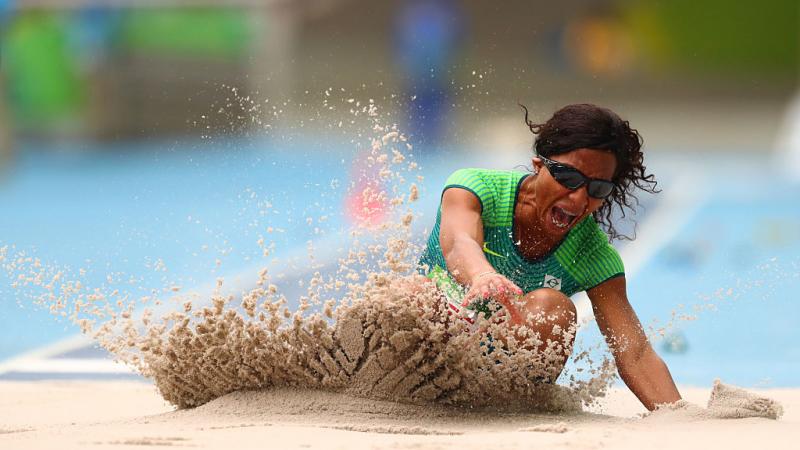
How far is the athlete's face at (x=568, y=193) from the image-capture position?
4.07 meters

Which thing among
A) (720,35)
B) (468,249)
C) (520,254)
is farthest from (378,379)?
(720,35)

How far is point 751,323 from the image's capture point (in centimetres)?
811

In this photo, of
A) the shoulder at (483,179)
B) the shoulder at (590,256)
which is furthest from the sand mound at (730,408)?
the shoulder at (483,179)

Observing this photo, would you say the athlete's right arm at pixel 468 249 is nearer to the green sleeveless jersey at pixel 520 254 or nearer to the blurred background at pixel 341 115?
the green sleeveless jersey at pixel 520 254

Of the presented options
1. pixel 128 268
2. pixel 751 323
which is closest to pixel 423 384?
pixel 751 323

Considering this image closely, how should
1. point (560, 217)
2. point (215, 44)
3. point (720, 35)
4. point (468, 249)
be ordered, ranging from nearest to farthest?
point (468, 249) → point (560, 217) → point (215, 44) → point (720, 35)

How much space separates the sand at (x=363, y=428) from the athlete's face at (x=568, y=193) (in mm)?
667

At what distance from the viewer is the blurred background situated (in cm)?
1170

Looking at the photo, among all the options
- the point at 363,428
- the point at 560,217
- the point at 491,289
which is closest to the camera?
the point at 491,289

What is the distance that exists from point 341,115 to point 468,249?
20.4 metres

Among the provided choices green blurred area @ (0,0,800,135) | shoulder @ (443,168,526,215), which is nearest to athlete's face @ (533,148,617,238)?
shoulder @ (443,168,526,215)

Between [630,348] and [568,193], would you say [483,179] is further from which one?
[630,348]

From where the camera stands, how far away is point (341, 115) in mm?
24125

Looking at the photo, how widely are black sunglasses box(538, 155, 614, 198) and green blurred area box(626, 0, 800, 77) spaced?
23.3m
